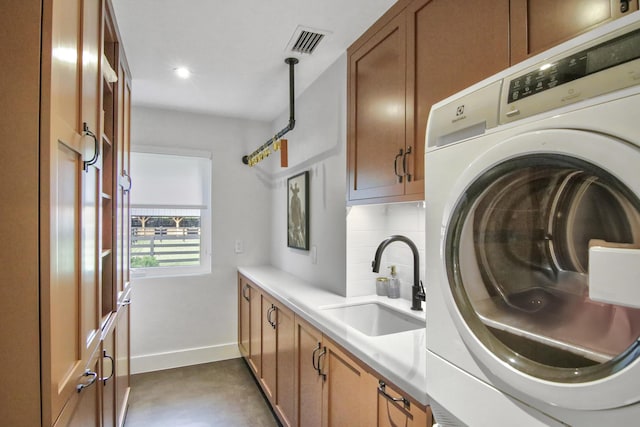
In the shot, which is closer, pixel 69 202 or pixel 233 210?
pixel 69 202

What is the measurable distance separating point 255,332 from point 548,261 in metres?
2.52

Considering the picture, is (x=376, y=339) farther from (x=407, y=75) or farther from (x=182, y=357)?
(x=182, y=357)

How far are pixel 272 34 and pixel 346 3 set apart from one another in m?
0.49

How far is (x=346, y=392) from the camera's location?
54.8 inches

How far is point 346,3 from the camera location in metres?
1.61

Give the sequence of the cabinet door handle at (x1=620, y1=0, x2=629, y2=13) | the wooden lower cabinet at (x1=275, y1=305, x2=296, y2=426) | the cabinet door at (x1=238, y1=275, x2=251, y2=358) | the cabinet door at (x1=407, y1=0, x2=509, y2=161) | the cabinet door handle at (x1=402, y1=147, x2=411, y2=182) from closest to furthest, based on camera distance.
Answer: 1. the cabinet door handle at (x1=620, y1=0, x2=629, y2=13)
2. the cabinet door at (x1=407, y1=0, x2=509, y2=161)
3. the cabinet door handle at (x1=402, y1=147, x2=411, y2=182)
4. the wooden lower cabinet at (x1=275, y1=305, x2=296, y2=426)
5. the cabinet door at (x1=238, y1=275, x2=251, y2=358)

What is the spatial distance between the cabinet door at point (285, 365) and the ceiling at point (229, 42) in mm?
1595

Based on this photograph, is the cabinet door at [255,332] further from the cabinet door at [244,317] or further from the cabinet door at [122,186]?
the cabinet door at [122,186]

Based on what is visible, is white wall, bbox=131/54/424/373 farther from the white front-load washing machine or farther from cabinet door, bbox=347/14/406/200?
the white front-load washing machine

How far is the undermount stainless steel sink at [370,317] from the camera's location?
1875 mm

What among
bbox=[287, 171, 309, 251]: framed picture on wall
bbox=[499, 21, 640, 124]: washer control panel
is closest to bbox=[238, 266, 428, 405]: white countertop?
bbox=[287, 171, 309, 251]: framed picture on wall

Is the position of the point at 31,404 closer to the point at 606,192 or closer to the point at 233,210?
the point at 606,192

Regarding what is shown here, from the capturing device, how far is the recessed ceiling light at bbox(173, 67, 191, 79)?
2373 mm

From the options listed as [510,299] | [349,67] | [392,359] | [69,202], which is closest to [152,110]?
[349,67]
